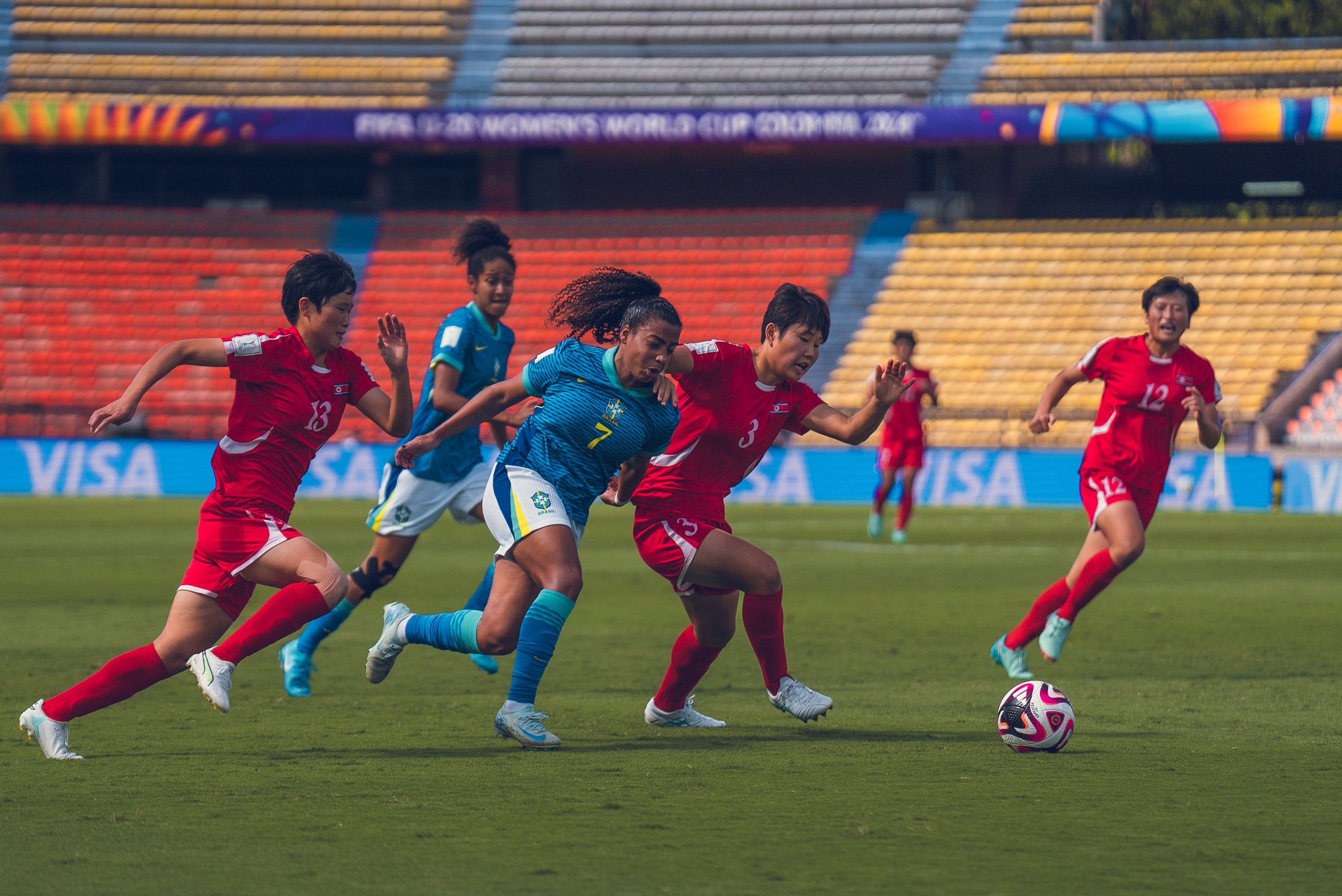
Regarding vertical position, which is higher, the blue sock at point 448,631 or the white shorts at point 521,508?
the white shorts at point 521,508

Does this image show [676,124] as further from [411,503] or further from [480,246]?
[411,503]

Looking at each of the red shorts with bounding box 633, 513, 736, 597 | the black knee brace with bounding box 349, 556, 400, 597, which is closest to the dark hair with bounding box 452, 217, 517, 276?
the black knee brace with bounding box 349, 556, 400, 597

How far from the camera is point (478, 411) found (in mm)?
6113

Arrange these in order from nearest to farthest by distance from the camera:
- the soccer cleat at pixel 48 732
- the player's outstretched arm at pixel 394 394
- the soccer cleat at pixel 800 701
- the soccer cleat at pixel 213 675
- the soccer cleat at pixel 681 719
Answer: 1. the soccer cleat at pixel 48 732
2. the soccer cleat at pixel 213 675
3. the player's outstretched arm at pixel 394 394
4. the soccer cleat at pixel 800 701
5. the soccer cleat at pixel 681 719

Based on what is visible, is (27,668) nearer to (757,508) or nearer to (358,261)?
(757,508)

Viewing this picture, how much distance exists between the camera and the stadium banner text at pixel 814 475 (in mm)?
21328

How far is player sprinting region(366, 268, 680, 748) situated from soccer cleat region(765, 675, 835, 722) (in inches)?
37.4

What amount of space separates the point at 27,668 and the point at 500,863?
4.92 meters

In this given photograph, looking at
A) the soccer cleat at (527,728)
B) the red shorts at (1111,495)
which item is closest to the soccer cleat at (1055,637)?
the red shorts at (1111,495)

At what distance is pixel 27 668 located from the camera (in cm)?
820

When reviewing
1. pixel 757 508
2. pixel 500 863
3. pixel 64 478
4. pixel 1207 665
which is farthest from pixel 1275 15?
pixel 500 863

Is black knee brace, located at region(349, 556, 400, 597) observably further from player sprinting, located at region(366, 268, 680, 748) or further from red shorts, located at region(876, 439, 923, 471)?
red shorts, located at region(876, 439, 923, 471)

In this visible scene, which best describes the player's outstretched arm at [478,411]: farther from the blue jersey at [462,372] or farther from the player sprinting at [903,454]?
the player sprinting at [903,454]

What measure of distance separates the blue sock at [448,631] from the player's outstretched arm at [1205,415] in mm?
3761
